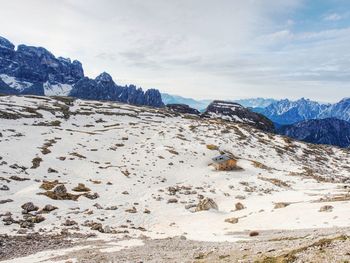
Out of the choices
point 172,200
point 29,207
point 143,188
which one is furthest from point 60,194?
point 172,200

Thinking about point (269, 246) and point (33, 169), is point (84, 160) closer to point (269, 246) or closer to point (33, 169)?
point (33, 169)

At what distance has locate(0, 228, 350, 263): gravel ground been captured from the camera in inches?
688

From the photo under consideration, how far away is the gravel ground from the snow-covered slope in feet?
10.4

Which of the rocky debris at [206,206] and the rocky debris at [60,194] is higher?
the rocky debris at [206,206]

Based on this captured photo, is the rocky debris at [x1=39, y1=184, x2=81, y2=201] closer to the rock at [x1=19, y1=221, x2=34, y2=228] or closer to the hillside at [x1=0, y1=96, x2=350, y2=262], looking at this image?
the hillside at [x1=0, y1=96, x2=350, y2=262]

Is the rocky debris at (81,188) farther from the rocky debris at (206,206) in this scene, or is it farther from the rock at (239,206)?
the rock at (239,206)

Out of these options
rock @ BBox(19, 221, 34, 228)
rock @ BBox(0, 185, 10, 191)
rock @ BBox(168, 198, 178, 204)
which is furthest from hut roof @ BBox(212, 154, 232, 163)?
rock @ BBox(19, 221, 34, 228)

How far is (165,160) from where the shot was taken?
69875mm

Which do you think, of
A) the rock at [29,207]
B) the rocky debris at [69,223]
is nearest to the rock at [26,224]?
the rocky debris at [69,223]

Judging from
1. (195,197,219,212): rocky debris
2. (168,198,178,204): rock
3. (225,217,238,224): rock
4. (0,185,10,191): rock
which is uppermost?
(225,217,238,224): rock

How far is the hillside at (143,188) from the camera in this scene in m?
34.8

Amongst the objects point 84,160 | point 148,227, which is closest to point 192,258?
point 148,227

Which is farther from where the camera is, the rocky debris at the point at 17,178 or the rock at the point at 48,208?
the rocky debris at the point at 17,178

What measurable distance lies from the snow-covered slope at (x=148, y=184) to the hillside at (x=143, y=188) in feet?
0.49
